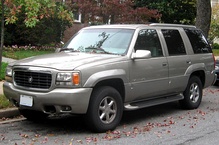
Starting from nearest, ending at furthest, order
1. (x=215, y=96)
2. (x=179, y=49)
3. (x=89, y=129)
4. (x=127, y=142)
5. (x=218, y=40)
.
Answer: (x=127, y=142) → (x=89, y=129) → (x=179, y=49) → (x=215, y=96) → (x=218, y=40)

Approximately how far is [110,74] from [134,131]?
1.07 meters

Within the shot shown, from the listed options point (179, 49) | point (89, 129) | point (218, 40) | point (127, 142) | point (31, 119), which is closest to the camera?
point (127, 142)

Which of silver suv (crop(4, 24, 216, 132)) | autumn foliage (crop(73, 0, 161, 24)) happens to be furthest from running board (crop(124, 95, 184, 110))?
autumn foliage (crop(73, 0, 161, 24))

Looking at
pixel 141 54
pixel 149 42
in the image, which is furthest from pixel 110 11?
pixel 141 54

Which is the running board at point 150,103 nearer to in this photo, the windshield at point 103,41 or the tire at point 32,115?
the windshield at point 103,41

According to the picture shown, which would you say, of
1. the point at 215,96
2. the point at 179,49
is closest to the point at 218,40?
the point at 215,96

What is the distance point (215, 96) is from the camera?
10477 mm

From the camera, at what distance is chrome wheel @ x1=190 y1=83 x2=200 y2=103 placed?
27.8ft

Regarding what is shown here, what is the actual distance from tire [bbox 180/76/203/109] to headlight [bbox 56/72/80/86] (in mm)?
3225

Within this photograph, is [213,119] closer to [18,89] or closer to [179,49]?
[179,49]

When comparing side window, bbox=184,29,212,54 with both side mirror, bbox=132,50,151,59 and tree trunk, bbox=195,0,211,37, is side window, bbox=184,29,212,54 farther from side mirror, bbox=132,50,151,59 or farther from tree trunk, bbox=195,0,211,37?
tree trunk, bbox=195,0,211,37

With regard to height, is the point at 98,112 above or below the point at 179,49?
below

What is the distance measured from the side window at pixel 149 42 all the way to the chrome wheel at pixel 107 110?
1.21 m

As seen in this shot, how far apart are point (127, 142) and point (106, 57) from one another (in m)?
Result: 1.52
